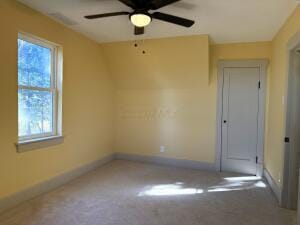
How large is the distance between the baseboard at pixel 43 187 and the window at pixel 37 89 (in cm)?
67

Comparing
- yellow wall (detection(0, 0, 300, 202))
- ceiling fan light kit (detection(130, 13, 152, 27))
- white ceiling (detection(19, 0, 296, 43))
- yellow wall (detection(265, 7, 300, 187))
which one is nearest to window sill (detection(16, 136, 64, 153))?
yellow wall (detection(0, 0, 300, 202))

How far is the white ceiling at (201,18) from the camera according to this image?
8.85 ft

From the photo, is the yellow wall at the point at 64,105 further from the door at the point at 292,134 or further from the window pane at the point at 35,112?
the door at the point at 292,134

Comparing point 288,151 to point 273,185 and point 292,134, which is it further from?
point 273,185

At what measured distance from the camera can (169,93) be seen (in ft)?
15.8

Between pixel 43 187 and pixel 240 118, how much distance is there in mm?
3511

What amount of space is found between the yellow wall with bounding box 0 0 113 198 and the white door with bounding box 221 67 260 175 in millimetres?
2454

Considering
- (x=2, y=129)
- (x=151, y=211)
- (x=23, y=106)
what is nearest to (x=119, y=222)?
(x=151, y=211)

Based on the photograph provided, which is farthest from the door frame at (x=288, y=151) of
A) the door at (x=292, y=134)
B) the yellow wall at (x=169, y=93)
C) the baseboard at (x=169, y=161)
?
the baseboard at (x=169, y=161)

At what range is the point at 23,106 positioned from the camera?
121 inches

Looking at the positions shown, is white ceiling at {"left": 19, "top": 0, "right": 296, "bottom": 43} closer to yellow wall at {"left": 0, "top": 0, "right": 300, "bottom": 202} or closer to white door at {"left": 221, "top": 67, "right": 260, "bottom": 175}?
yellow wall at {"left": 0, "top": 0, "right": 300, "bottom": 202}

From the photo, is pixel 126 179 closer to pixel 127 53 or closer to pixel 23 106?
pixel 23 106

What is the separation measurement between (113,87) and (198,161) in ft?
7.94

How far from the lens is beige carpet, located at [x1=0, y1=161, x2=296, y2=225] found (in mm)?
2582
